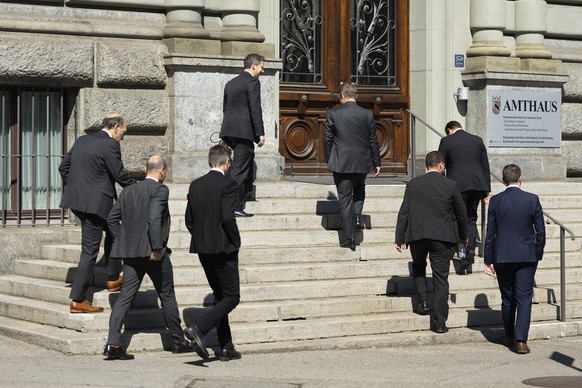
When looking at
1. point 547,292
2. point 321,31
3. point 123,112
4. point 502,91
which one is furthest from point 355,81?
point 547,292

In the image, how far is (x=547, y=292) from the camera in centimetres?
1505

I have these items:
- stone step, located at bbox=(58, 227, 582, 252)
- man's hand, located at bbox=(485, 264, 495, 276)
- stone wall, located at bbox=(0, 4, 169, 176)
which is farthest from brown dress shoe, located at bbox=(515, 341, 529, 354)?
stone wall, located at bbox=(0, 4, 169, 176)

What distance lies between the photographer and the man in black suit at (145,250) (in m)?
12.0

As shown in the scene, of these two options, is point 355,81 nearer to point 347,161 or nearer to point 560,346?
point 347,161

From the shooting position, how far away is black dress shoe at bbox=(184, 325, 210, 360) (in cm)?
1177

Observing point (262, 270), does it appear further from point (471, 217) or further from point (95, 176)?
point (471, 217)

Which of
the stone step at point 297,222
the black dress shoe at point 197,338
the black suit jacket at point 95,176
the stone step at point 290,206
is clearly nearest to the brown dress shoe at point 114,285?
the black suit jacket at point 95,176

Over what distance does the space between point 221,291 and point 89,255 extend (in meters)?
1.58

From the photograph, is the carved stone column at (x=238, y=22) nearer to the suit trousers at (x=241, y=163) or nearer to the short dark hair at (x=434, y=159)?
the suit trousers at (x=241, y=163)

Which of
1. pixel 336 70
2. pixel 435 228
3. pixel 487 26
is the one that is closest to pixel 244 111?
pixel 435 228

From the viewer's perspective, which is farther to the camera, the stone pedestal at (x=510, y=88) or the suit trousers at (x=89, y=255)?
the stone pedestal at (x=510, y=88)

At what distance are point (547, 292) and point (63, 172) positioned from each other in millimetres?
5351

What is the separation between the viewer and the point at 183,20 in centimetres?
1708

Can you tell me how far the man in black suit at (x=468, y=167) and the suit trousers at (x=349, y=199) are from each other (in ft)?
3.34
